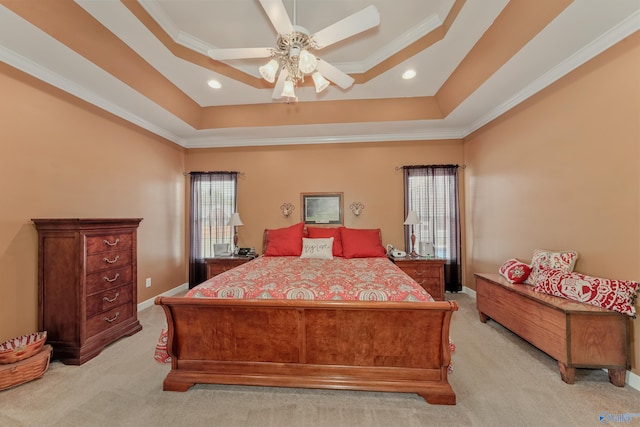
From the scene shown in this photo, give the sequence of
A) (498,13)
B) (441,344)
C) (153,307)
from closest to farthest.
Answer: (441,344), (498,13), (153,307)

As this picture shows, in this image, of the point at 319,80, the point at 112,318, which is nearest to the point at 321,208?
the point at 319,80

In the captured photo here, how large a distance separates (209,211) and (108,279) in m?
2.02

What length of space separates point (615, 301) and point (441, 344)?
1355 millimetres

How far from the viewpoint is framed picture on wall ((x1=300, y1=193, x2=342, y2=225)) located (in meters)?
4.45

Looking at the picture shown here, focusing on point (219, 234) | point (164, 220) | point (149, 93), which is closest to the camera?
point (149, 93)

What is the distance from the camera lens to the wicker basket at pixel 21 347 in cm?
200

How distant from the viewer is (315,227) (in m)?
4.32

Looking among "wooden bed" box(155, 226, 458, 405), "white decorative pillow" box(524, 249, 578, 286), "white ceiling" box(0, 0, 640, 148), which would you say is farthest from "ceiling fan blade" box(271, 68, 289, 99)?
"white decorative pillow" box(524, 249, 578, 286)

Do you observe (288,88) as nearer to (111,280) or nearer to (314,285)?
(314,285)

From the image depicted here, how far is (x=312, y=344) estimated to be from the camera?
1.93m

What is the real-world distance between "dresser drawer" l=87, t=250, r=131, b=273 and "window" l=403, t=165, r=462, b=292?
3872mm

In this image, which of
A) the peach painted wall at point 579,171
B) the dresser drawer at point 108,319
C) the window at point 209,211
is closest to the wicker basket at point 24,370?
the dresser drawer at point 108,319

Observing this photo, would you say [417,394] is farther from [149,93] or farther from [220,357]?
[149,93]

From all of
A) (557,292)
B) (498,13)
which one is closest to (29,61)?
(498,13)
